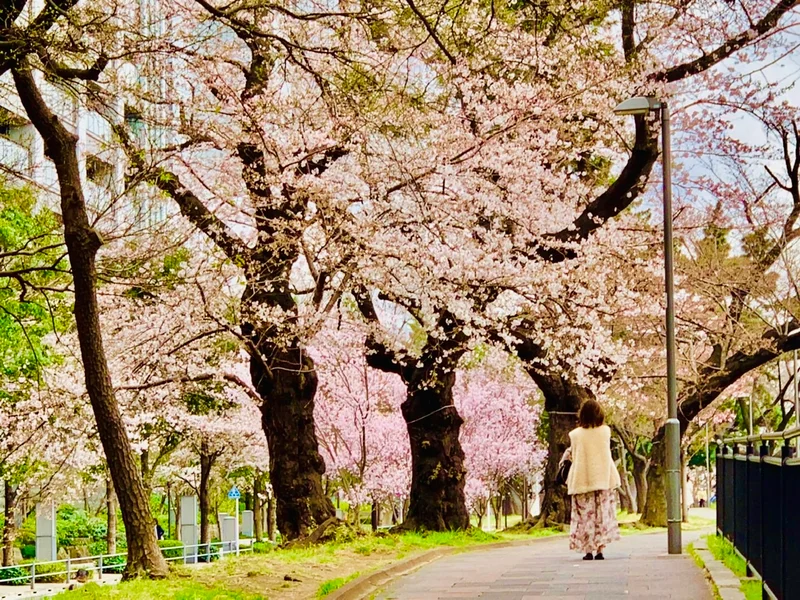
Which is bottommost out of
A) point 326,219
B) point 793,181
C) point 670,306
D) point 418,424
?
point 418,424

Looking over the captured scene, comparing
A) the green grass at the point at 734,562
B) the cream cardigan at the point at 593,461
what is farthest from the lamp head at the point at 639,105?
the green grass at the point at 734,562

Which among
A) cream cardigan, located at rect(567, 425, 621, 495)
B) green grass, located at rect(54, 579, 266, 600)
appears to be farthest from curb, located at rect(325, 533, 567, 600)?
cream cardigan, located at rect(567, 425, 621, 495)

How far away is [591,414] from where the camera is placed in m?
11.4

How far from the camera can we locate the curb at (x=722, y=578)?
7680 millimetres

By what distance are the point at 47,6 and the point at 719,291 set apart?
18.2 m

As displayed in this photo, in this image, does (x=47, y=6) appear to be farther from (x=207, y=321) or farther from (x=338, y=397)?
(x=338, y=397)

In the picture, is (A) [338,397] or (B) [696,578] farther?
(A) [338,397]

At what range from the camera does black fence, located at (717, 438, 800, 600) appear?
5629mm

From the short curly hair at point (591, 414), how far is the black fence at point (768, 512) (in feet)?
4.39

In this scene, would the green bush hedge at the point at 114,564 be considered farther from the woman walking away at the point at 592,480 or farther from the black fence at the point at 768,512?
the black fence at the point at 768,512

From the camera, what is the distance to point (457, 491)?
829 inches

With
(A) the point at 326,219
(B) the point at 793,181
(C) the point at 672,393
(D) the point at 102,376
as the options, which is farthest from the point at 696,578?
(B) the point at 793,181

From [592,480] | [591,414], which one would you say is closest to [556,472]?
[592,480]

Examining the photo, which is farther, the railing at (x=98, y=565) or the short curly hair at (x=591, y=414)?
the railing at (x=98, y=565)
